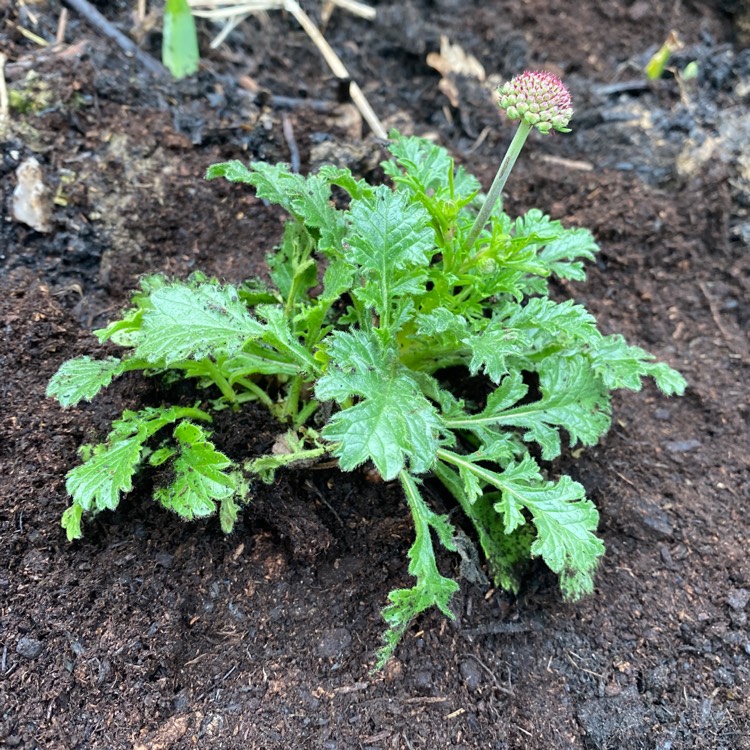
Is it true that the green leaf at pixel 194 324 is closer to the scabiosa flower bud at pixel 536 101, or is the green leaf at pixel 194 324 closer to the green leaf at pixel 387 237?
the green leaf at pixel 387 237

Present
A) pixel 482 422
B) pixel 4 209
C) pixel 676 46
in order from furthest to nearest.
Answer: pixel 676 46
pixel 4 209
pixel 482 422

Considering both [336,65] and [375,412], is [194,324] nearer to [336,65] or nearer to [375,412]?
[375,412]

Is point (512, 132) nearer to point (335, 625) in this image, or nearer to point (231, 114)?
point (231, 114)

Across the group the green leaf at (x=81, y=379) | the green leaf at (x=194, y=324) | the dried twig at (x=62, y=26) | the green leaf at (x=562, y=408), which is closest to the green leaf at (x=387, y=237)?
the green leaf at (x=194, y=324)

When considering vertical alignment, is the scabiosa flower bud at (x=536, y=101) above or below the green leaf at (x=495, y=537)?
above

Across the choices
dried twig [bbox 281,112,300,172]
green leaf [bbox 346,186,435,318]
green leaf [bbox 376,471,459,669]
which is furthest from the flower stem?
dried twig [bbox 281,112,300,172]

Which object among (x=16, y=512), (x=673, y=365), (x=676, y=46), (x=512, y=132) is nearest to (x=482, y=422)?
(x=673, y=365)

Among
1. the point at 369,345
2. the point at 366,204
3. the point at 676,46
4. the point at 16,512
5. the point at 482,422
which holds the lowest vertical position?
the point at 16,512
